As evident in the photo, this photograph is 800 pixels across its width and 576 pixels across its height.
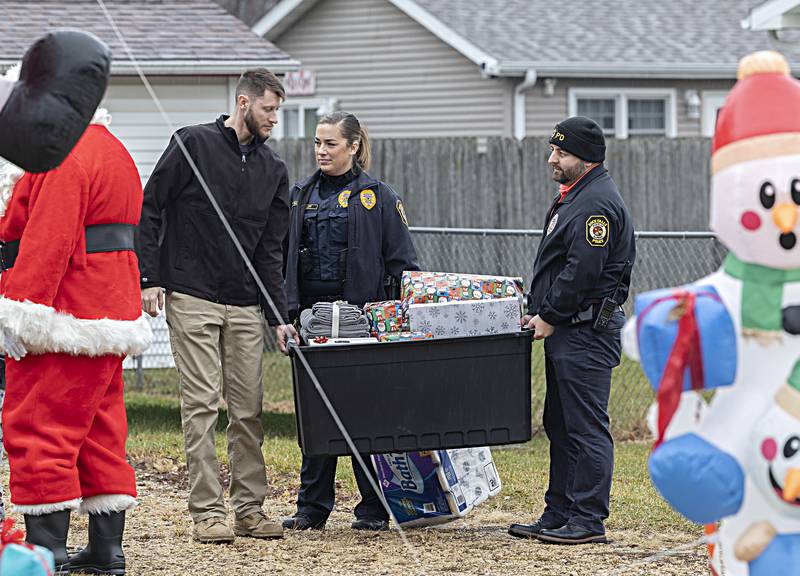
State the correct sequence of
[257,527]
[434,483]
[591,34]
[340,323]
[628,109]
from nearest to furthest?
1. [340,323]
2. [257,527]
3. [434,483]
4. [628,109]
5. [591,34]

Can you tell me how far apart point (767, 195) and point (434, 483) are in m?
3.42

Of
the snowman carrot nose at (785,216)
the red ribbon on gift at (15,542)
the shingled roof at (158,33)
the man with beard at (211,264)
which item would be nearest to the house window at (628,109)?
the shingled roof at (158,33)

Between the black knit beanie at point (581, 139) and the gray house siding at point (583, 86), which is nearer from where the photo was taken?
the black knit beanie at point (581, 139)

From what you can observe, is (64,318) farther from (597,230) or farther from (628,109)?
(628,109)

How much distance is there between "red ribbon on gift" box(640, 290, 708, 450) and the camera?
13.4 feet

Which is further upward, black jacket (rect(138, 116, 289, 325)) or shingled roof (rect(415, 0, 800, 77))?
shingled roof (rect(415, 0, 800, 77))

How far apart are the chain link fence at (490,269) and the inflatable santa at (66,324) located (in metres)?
5.95

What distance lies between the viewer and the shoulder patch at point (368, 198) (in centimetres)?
720

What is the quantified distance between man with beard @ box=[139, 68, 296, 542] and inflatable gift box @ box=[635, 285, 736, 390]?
3011 millimetres

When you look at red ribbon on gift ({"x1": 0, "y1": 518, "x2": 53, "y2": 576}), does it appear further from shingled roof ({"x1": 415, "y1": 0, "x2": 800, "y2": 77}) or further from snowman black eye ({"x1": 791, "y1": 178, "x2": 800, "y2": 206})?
shingled roof ({"x1": 415, "y1": 0, "x2": 800, "y2": 77})

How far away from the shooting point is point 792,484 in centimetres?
406

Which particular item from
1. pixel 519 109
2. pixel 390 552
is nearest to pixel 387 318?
pixel 390 552

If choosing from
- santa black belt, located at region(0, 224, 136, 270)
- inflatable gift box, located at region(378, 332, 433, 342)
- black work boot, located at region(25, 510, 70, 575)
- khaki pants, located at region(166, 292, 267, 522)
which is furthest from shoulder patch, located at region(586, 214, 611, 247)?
black work boot, located at region(25, 510, 70, 575)

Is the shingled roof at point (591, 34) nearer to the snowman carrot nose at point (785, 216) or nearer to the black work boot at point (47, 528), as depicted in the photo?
the black work boot at point (47, 528)
